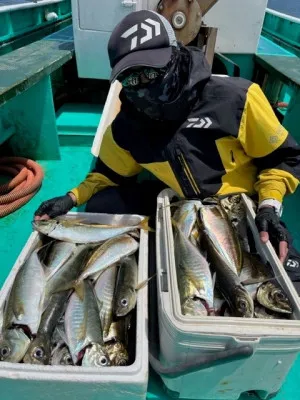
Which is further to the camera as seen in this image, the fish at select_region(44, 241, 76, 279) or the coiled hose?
the coiled hose

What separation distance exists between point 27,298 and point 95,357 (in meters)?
0.45

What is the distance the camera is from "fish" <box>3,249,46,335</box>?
4.65 feet

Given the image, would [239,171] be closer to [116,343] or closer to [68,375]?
[116,343]

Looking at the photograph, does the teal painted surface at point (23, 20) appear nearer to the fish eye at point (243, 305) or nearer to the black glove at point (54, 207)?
the black glove at point (54, 207)

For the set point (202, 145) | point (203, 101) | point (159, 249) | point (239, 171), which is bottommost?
point (159, 249)

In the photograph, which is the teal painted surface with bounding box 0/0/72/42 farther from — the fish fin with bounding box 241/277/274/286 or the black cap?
the fish fin with bounding box 241/277/274/286

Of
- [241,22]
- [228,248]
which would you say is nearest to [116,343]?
[228,248]

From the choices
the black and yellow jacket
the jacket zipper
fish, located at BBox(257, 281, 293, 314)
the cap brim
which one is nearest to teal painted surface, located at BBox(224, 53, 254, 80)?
the black and yellow jacket

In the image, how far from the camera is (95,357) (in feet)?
4.25

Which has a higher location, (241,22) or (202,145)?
(241,22)

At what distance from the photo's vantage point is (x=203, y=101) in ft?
6.43

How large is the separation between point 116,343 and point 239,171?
1332mm

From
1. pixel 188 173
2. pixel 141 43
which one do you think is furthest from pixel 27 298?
pixel 141 43

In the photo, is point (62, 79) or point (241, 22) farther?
point (62, 79)
